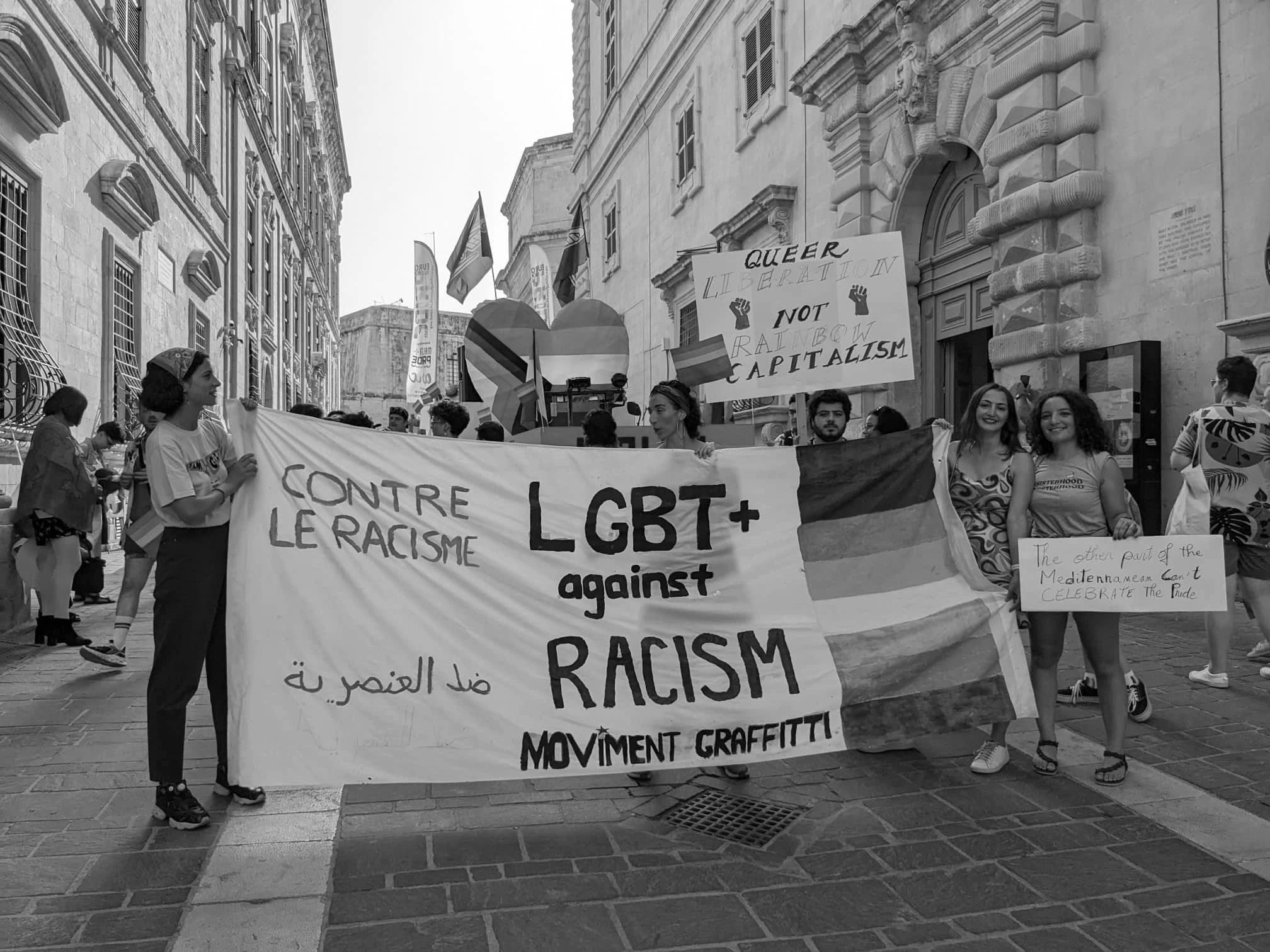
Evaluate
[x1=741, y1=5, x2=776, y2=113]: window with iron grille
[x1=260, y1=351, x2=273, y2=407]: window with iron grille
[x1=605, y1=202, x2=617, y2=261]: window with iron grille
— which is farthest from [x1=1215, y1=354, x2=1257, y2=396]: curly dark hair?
[x1=260, y1=351, x2=273, y2=407]: window with iron grille

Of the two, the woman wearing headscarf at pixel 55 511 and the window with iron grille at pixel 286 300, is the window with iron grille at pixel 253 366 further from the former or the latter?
the woman wearing headscarf at pixel 55 511

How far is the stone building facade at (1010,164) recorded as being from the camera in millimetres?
7562

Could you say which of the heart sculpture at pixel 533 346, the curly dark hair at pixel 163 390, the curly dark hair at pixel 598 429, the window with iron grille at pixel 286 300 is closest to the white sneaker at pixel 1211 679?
the curly dark hair at pixel 598 429

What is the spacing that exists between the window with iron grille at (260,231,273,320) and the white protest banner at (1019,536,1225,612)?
27812mm

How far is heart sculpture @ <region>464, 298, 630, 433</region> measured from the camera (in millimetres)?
11797

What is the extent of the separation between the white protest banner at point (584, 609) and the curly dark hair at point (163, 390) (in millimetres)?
247

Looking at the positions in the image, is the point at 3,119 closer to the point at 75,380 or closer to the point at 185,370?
the point at 75,380

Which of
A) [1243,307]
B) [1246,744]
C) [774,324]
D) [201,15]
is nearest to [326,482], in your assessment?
[774,324]

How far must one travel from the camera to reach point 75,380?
11.4m

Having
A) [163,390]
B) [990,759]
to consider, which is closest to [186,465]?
[163,390]

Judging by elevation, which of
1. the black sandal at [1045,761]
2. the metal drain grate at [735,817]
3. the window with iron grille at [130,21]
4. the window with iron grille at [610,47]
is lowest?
the metal drain grate at [735,817]

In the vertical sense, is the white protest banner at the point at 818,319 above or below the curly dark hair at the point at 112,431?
above

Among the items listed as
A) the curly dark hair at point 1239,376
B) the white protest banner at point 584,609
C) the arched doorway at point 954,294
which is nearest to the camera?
the white protest banner at point 584,609

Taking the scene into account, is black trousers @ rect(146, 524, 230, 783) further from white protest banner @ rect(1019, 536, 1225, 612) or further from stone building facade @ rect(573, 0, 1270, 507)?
stone building facade @ rect(573, 0, 1270, 507)
